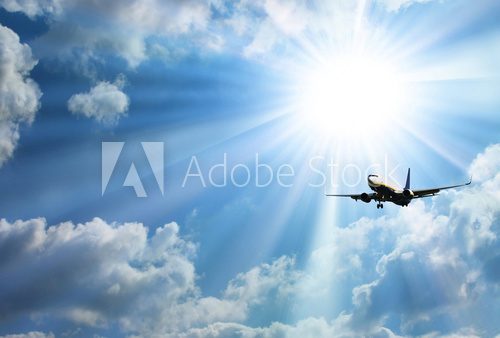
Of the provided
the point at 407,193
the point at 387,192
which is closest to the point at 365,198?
the point at 387,192

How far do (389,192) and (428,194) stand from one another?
38.9ft

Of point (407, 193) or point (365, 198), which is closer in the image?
point (407, 193)

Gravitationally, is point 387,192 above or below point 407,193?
above

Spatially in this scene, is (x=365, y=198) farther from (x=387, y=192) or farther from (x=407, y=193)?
(x=407, y=193)

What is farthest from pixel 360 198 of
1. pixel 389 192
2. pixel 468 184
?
pixel 468 184

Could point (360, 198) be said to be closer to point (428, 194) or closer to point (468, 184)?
point (428, 194)

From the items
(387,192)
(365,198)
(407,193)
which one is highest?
(365,198)

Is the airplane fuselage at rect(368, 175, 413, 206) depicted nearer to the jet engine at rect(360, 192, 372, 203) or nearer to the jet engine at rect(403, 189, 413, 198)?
the jet engine at rect(403, 189, 413, 198)

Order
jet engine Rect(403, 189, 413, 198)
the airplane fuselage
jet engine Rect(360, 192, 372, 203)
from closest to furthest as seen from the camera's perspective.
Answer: jet engine Rect(403, 189, 413, 198) < the airplane fuselage < jet engine Rect(360, 192, 372, 203)

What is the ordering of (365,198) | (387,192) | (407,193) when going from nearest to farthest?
(407,193) < (387,192) < (365,198)

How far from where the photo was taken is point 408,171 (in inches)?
6575

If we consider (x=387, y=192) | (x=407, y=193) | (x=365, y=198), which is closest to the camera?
(x=407, y=193)

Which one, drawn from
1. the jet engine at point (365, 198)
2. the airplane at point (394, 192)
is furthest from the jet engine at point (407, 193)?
the jet engine at point (365, 198)

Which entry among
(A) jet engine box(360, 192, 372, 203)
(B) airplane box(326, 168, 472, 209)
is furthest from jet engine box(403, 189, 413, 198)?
(A) jet engine box(360, 192, 372, 203)
